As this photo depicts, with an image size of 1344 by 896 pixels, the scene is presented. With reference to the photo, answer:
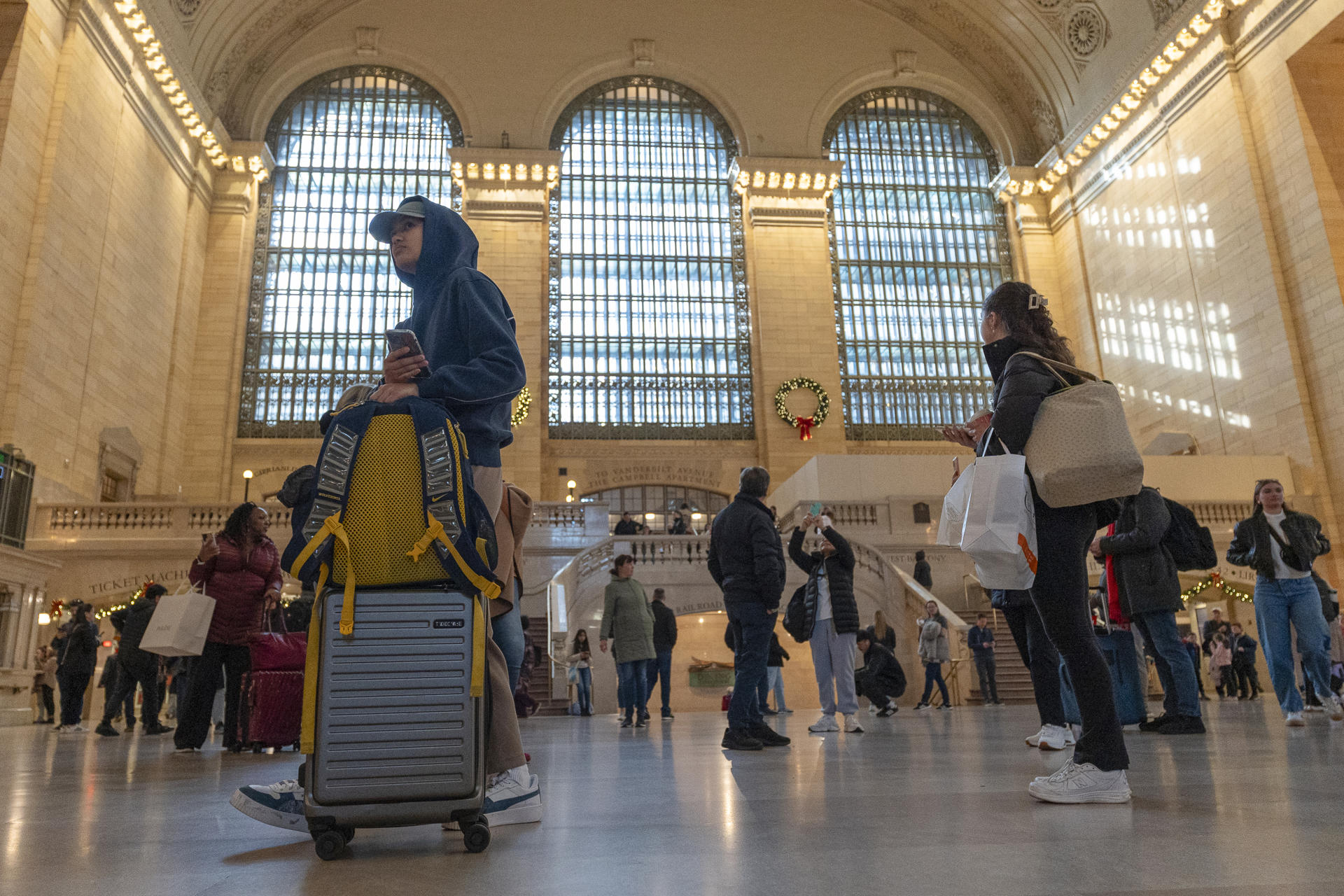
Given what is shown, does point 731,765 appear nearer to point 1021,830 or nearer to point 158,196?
point 1021,830

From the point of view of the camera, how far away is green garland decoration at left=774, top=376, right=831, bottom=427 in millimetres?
25141

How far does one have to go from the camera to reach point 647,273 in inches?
1050

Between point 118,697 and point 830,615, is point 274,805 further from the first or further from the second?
point 118,697

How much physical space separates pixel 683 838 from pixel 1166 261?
78.8ft

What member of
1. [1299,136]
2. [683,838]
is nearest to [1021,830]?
[683,838]

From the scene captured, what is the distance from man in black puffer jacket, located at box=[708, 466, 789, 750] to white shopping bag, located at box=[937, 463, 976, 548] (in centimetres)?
229

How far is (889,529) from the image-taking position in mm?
18000

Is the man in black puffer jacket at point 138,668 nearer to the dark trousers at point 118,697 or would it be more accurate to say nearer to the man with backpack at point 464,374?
the dark trousers at point 118,697

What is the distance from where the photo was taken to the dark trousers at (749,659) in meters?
5.24

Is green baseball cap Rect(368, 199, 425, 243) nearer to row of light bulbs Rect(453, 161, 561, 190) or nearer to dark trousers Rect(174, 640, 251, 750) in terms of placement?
dark trousers Rect(174, 640, 251, 750)

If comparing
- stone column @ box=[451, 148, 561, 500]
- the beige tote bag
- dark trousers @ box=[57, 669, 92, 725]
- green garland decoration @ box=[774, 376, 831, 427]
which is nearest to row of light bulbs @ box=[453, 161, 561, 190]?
stone column @ box=[451, 148, 561, 500]

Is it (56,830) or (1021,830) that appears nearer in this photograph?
(1021,830)

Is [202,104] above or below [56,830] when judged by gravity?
above

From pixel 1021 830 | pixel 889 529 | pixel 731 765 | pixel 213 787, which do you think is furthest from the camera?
pixel 889 529
